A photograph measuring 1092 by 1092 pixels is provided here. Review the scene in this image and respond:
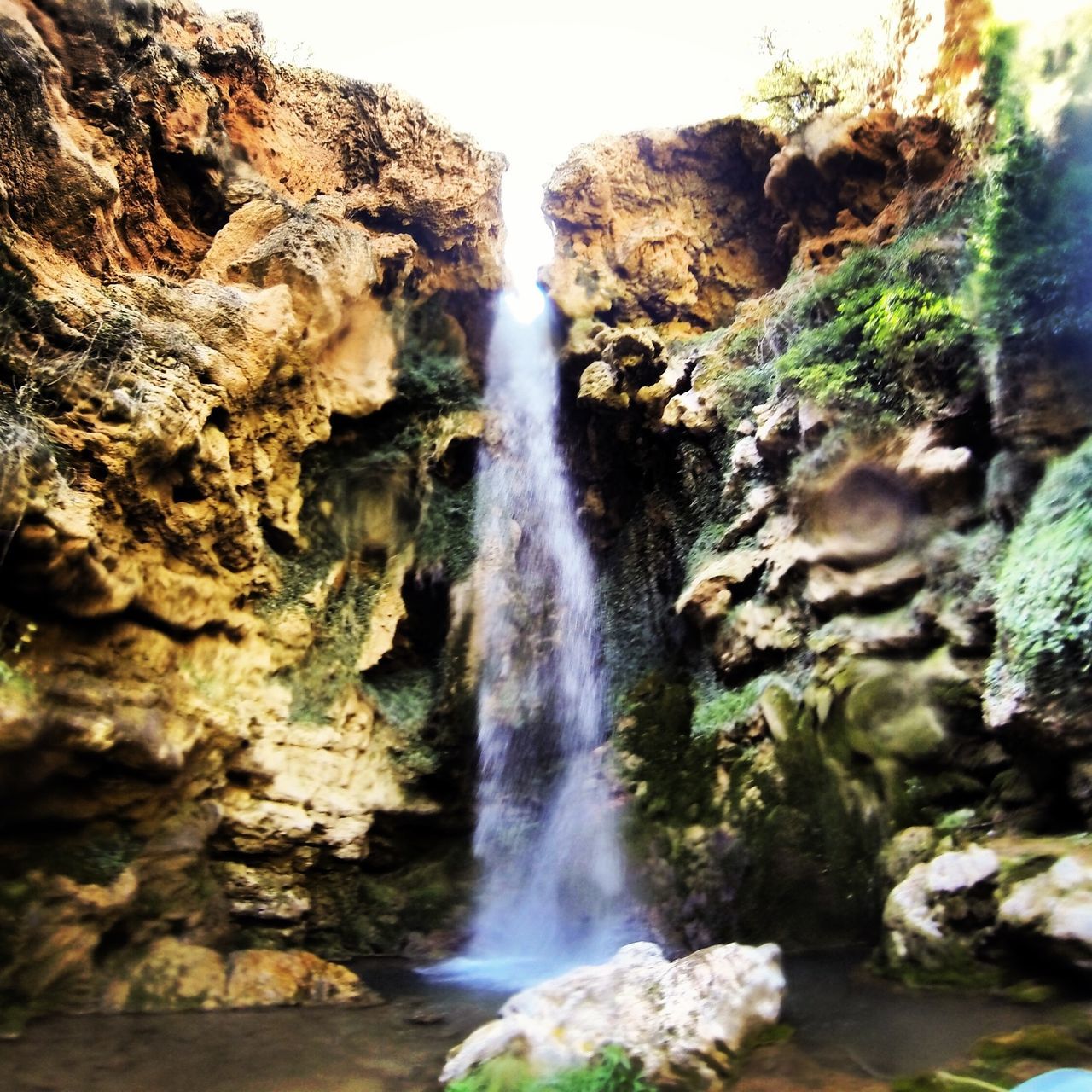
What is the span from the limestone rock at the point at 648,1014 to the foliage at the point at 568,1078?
0.05 metres

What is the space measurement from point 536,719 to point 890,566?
537cm

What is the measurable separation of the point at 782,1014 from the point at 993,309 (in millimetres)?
6503

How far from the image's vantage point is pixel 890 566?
7.68 metres

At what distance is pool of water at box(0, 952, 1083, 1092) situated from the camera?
3820 mm

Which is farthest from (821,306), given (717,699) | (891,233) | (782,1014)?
(782,1014)

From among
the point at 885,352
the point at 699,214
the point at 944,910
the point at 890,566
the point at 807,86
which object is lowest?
the point at 944,910

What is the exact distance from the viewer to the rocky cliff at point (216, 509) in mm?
6621

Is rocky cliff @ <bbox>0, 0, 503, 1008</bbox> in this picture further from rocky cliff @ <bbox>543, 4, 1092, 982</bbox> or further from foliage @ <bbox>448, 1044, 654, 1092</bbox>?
foliage @ <bbox>448, 1044, 654, 1092</bbox>

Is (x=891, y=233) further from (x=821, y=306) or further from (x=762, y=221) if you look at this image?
(x=762, y=221)

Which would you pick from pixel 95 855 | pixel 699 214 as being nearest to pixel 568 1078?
pixel 95 855

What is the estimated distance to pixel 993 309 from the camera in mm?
7148

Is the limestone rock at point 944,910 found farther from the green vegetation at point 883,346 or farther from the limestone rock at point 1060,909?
the green vegetation at point 883,346

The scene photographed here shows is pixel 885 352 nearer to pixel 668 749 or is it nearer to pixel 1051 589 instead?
pixel 1051 589

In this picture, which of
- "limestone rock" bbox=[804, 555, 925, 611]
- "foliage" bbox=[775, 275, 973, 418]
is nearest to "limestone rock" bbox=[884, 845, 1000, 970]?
"limestone rock" bbox=[804, 555, 925, 611]
